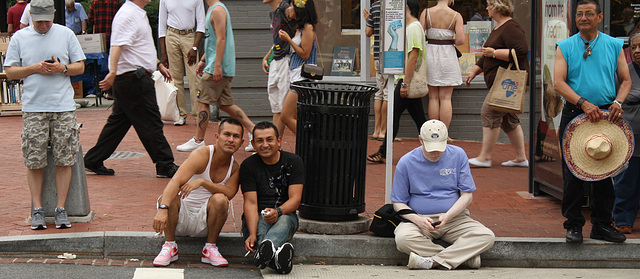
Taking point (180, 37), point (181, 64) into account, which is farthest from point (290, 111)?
point (181, 64)

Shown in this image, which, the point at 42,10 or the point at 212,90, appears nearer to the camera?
the point at 42,10

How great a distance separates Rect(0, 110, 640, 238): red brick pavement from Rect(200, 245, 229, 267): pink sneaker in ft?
1.45

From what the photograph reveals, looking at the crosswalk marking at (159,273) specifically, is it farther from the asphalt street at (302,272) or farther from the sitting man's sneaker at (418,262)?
the sitting man's sneaker at (418,262)

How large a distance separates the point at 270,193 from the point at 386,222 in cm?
87

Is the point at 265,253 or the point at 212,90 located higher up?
the point at 212,90

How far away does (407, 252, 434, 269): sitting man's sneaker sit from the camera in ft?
18.8

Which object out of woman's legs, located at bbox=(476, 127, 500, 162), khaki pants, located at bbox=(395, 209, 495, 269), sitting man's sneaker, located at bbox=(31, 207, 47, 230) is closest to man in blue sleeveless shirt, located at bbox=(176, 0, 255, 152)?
woman's legs, located at bbox=(476, 127, 500, 162)

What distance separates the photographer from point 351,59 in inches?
456

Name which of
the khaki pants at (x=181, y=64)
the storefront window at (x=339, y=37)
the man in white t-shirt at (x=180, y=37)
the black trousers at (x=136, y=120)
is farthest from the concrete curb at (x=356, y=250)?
the khaki pants at (x=181, y=64)

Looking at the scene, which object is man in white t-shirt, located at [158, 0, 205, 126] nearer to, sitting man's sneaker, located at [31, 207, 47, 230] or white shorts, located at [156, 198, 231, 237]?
sitting man's sneaker, located at [31, 207, 47, 230]

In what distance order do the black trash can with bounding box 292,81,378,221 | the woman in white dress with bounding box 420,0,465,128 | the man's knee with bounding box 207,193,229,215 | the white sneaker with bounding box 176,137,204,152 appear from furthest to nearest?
the white sneaker with bounding box 176,137,204,152 → the woman in white dress with bounding box 420,0,465,128 → the black trash can with bounding box 292,81,378,221 → the man's knee with bounding box 207,193,229,215

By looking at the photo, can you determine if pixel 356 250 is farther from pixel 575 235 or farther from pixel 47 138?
pixel 47 138

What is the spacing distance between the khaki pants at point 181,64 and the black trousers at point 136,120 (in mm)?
3454

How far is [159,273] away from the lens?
17.9 ft
